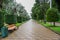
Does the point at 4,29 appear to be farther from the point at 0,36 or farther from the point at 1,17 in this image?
the point at 1,17

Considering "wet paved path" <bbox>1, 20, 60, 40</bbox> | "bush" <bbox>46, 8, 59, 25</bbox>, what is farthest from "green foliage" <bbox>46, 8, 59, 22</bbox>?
"wet paved path" <bbox>1, 20, 60, 40</bbox>

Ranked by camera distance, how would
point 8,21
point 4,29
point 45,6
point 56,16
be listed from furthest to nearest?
point 45,6 < point 56,16 < point 8,21 < point 4,29

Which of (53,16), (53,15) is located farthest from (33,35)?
(53,15)

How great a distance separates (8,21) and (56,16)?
752 centimetres

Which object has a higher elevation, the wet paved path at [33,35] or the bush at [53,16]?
the bush at [53,16]

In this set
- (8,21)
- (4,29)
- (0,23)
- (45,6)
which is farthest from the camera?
(45,6)

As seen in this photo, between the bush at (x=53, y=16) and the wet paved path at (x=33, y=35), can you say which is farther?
the bush at (x=53, y=16)

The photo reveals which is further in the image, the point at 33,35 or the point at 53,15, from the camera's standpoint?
the point at 53,15

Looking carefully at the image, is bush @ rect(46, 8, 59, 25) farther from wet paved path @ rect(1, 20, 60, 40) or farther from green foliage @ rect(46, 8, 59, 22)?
wet paved path @ rect(1, 20, 60, 40)

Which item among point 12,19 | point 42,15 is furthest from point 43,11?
point 12,19

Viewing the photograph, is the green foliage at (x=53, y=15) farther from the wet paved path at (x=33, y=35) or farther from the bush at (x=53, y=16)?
the wet paved path at (x=33, y=35)

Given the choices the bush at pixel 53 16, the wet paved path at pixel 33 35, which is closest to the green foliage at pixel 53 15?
the bush at pixel 53 16

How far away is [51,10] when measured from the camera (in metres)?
30.2

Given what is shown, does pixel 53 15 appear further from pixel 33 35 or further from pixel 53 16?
pixel 33 35
